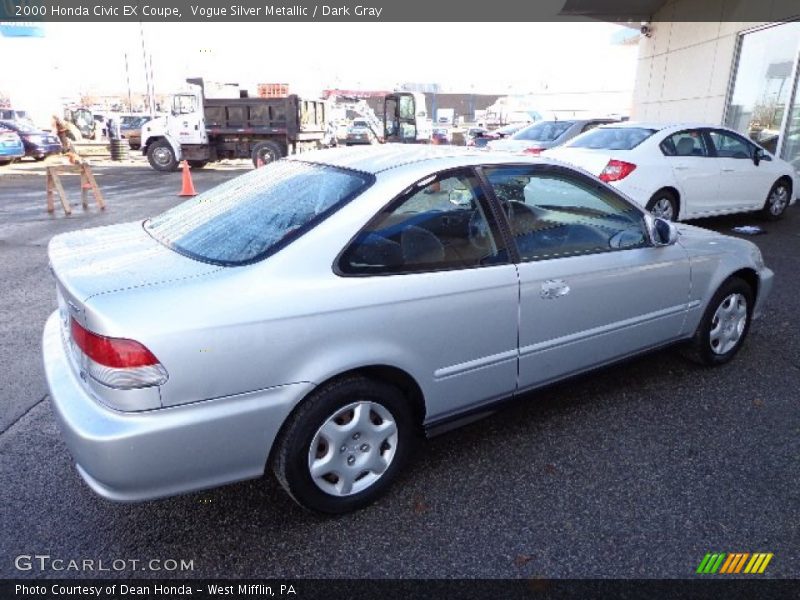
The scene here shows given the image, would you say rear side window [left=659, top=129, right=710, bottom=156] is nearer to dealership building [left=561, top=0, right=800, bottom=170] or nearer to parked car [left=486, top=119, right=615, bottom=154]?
parked car [left=486, top=119, right=615, bottom=154]

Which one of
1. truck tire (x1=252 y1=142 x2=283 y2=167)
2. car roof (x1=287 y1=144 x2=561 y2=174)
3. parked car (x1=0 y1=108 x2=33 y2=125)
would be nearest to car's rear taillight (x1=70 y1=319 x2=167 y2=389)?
car roof (x1=287 y1=144 x2=561 y2=174)

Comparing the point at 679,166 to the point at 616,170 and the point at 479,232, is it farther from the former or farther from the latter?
the point at 479,232

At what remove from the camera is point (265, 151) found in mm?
19938

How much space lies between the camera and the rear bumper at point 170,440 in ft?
6.47

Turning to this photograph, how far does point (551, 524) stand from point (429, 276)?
3.85 feet

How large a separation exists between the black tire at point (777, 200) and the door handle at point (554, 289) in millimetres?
7785

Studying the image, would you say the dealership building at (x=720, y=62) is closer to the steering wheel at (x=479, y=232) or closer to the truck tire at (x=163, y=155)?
the steering wheel at (x=479, y=232)

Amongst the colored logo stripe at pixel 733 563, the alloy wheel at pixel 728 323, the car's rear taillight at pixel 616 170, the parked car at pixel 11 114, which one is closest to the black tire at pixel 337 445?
the colored logo stripe at pixel 733 563

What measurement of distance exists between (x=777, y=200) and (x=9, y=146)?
22.0m

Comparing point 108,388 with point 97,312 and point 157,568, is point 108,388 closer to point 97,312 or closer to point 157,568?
point 97,312

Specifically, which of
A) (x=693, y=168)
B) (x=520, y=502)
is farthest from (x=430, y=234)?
(x=693, y=168)

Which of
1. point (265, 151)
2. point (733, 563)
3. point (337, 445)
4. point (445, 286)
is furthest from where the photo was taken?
point (265, 151)

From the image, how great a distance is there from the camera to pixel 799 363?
400 centimetres

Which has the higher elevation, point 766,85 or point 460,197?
point 766,85
